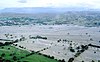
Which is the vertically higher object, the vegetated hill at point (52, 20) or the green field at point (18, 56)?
the green field at point (18, 56)

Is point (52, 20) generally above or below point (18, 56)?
below

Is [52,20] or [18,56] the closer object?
[18,56]

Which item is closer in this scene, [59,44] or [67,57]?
[67,57]

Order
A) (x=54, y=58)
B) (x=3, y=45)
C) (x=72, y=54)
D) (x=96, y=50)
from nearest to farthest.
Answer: (x=54, y=58) → (x=72, y=54) → (x=96, y=50) → (x=3, y=45)

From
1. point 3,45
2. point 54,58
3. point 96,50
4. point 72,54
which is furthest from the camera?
point 3,45

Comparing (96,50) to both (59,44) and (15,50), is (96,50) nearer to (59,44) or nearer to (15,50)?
(59,44)

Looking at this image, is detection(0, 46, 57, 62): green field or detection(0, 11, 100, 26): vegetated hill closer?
detection(0, 46, 57, 62): green field

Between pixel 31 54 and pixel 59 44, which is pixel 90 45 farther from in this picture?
pixel 31 54

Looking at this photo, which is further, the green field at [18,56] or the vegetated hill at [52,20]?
the vegetated hill at [52,20]

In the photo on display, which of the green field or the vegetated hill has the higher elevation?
the green field

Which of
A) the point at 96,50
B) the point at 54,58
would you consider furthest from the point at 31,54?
the point at 96,50
